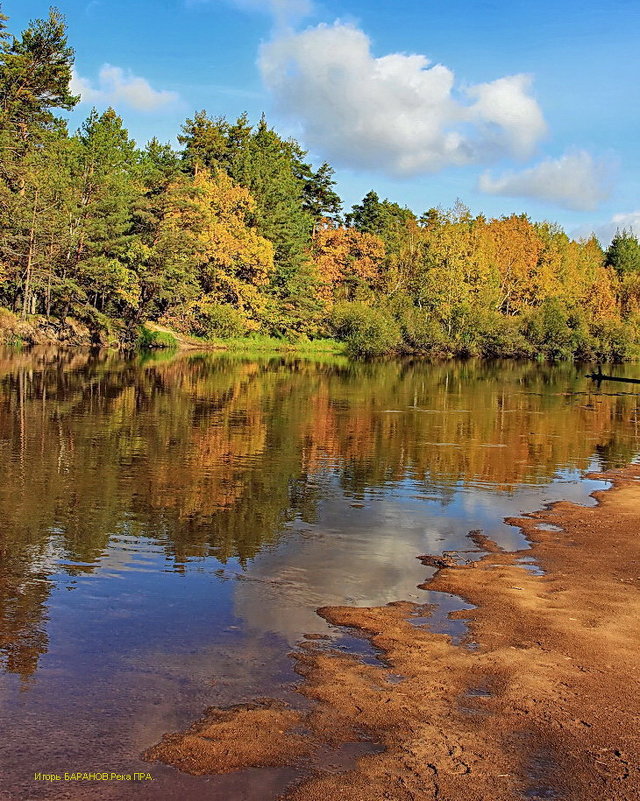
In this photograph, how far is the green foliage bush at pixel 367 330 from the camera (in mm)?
86250

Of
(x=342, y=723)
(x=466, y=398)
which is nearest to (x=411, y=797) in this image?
(x=342, y=723)

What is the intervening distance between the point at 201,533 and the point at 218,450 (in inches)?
327

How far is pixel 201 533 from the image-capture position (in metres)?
12.7

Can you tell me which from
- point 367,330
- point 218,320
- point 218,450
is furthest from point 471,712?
point 367,330

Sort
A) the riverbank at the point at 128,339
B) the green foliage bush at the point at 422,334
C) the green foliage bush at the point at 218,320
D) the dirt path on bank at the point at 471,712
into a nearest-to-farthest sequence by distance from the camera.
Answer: the dirt path on bank at the point at 471,712 → the riverbank at the point at 128,339 → the green foliage bush at the point at 218,320 → the green foliage bush at the point at 422,334

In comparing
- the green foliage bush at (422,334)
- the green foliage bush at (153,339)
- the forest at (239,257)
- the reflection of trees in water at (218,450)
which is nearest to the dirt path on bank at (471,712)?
the reflection of trees in water at (218,450)

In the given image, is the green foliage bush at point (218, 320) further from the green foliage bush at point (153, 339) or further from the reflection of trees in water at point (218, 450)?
the reflection of trees in water at point (218, 450)

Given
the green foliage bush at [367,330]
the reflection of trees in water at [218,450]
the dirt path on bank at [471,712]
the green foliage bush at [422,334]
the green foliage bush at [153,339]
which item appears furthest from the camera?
the green foliage bush at [422,334]

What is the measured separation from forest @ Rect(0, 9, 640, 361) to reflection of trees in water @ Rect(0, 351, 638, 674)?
22.7m

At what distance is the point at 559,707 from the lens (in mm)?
6730

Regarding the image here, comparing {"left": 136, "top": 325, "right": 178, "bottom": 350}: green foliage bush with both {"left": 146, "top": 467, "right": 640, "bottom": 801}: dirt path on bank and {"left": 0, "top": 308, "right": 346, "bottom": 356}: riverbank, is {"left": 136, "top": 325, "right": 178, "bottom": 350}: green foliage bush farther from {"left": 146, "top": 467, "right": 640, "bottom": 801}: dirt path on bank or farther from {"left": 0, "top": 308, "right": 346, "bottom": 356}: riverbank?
{"left": 146, "top": 467, "right": 640, "bottom": 801}: dirt path on bank

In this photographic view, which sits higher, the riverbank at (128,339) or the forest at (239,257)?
the forest at (239,257)

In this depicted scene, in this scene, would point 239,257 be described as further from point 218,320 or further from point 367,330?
point 367,330

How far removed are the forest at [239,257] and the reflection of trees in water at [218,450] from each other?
74.4 ft
